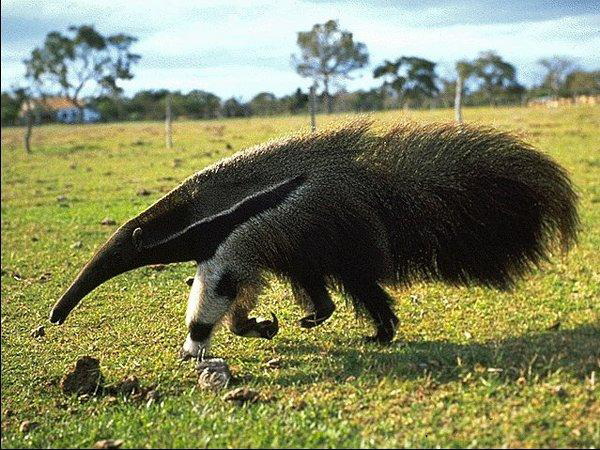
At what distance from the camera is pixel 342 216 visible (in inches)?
186

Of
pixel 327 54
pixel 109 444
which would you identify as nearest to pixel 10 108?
pixel 327 54

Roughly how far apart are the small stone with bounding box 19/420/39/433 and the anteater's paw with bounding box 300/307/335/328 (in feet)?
6.90

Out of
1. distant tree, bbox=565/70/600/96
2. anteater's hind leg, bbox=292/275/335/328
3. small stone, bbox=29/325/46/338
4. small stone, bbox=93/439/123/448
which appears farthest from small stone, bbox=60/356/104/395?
distant tree, bbox=565/70/600/96

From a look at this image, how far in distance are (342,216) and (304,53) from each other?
627 inches

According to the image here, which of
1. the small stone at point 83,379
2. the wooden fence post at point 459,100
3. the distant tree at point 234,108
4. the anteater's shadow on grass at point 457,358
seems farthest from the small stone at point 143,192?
the distant tree at point 234,108

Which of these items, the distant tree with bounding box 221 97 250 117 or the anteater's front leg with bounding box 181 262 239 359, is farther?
the distant tree with bounding box 221 97 250 117

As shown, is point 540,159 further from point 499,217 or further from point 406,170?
point 406,170

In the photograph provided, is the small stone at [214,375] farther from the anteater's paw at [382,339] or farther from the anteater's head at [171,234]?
the anteater's paw at [382,339]

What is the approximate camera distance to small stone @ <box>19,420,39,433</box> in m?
3.87

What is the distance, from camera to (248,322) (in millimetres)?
5242

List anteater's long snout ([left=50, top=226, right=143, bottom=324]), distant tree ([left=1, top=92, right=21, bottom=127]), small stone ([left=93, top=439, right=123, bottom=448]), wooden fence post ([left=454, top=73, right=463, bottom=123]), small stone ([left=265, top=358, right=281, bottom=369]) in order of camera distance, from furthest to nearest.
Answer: distant tree ([left=1, top=92, right=21, bottom=127]), wooden fence post ([left=454, top=73, right=463, bottom=123]), anteater's long snout ([left=50, top=226, right=143, bottom=324]), small stone ([left=265, top=358, right=281, bottom=369]), small stone ([left=93, top=439, right=123, bottom=448])

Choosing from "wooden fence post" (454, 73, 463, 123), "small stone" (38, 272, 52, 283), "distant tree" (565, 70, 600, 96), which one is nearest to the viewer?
"small stone" (38, 272, 52, 283)

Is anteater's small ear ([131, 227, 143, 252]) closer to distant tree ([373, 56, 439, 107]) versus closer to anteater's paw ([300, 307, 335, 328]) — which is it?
anteater's paw ([300, 307, 335, 328])

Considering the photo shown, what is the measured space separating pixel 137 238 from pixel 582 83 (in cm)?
6403
